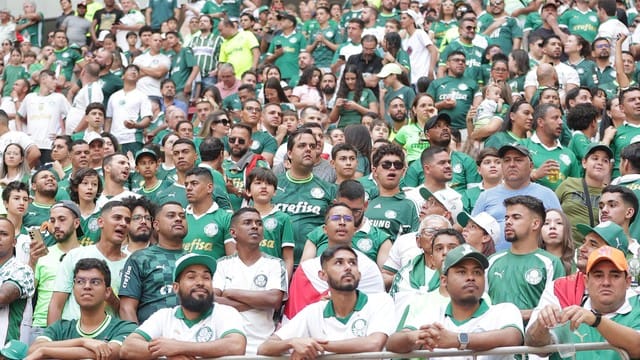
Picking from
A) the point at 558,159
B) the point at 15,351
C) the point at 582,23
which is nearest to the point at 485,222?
the point at 558,159

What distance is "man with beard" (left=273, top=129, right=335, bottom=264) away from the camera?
1101cm

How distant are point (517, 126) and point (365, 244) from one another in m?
3.32

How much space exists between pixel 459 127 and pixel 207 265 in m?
8.66

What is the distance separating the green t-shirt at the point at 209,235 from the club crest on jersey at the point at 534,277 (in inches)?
113

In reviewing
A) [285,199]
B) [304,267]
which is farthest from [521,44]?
[304,267]

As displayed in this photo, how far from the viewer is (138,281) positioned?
9.45 meters

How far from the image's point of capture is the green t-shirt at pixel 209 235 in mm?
10398

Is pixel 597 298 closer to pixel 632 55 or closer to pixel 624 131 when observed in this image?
pixel 624 131

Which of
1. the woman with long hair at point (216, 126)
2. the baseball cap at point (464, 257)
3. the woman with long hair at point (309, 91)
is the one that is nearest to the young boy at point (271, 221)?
the baseball cap at point (464, 257)

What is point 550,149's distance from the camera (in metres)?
12.1

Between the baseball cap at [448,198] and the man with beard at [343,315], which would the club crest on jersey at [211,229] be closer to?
the baseball cap at [448,198]

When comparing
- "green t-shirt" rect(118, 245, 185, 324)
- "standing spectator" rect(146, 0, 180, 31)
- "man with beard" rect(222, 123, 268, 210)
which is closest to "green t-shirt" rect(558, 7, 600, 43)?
"man with beard" rect(222, 123, 268, 210)

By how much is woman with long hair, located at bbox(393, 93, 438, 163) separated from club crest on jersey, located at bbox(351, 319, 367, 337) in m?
6.17

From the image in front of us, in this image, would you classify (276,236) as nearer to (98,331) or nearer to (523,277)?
(98,331)
